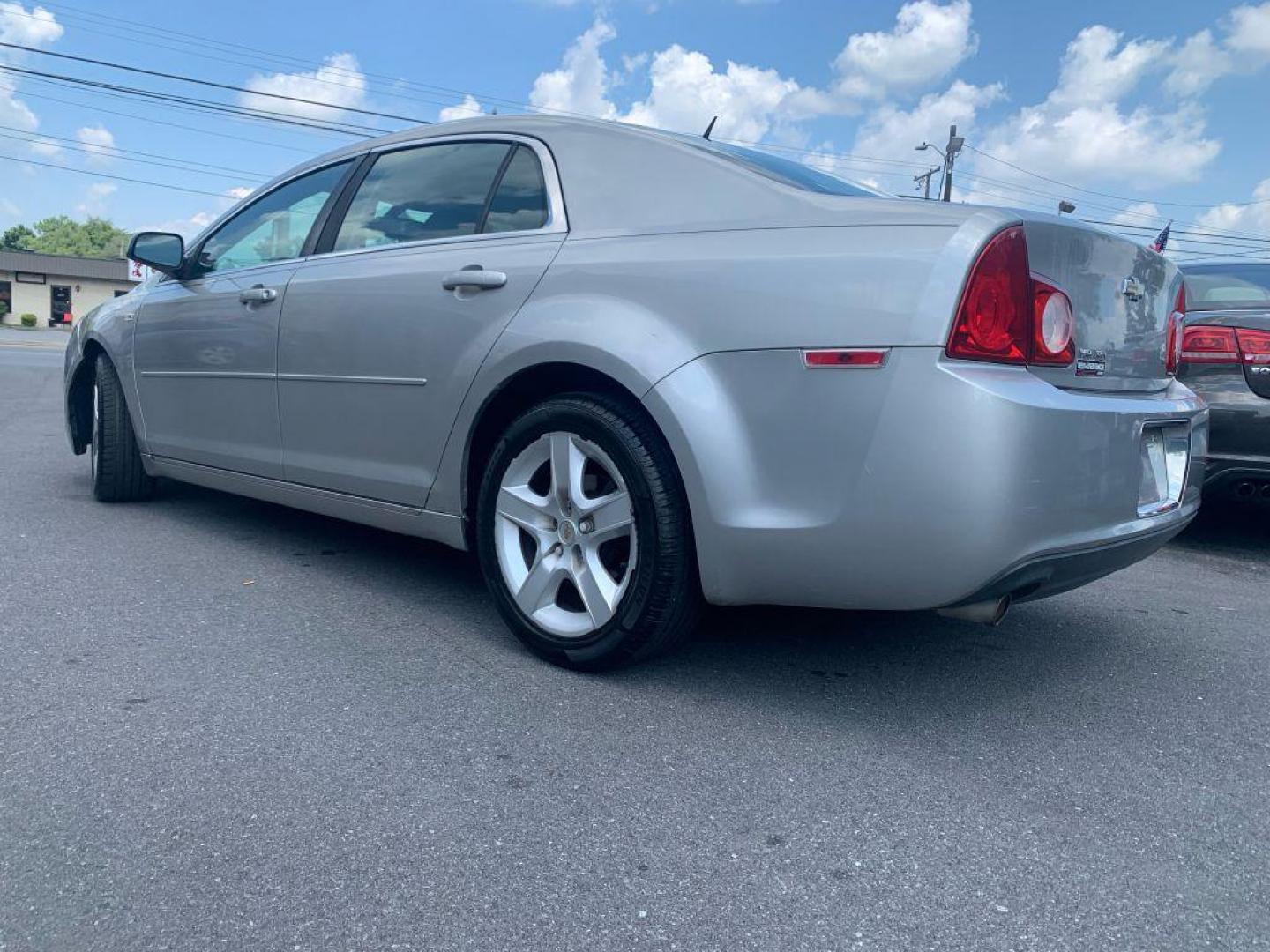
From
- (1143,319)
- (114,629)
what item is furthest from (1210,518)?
(114,629)

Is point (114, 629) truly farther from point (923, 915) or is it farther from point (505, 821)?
point (923, 915)

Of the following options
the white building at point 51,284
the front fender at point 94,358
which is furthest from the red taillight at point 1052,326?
the white building at point 51,284

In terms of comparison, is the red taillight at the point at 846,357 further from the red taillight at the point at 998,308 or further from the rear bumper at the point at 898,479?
the red taillight at the point at 998,308

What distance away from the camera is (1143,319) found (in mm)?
2791

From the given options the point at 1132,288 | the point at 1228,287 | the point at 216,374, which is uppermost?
the point at 1228,287

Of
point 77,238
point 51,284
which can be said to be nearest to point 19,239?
point 77,238

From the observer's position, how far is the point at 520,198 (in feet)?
10.5

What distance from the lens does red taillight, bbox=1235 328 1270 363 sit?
450 centimetres

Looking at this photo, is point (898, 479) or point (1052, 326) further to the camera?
point (1052, 326)

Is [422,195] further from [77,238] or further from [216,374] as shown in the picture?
[77,238]

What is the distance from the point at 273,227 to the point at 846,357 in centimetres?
279

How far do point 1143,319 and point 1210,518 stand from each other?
3998mm

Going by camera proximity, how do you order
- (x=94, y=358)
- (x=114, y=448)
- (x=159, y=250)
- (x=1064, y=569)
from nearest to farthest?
(x=1064, y=569) → (x=159, y=250) → (x=114, y=448) → (x=94, y=358)

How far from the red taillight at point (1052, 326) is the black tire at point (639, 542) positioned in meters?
0.91
